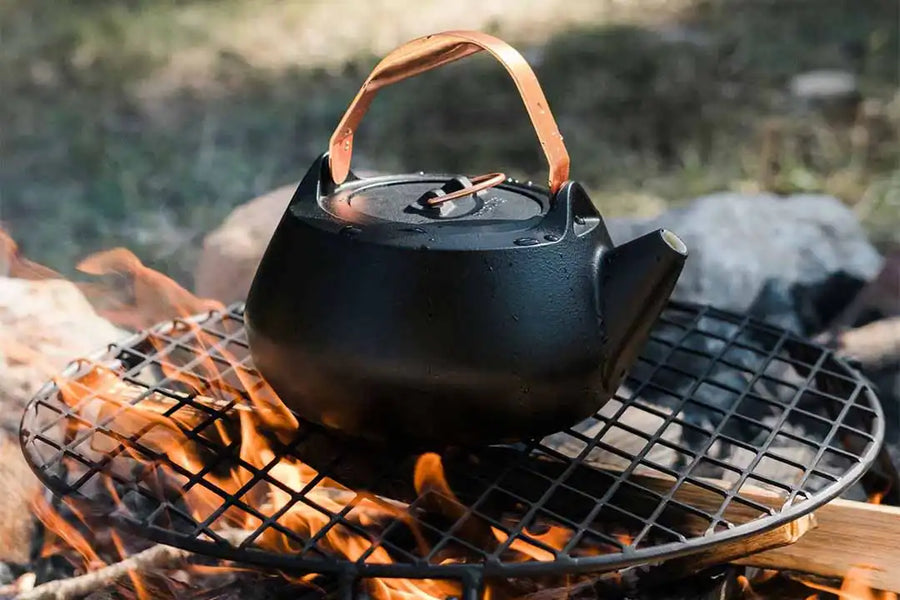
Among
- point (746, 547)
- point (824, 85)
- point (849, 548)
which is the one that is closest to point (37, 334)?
point (746, 547)

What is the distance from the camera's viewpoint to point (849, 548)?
1542 millimetres

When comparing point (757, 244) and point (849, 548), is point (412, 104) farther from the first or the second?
point (849, 548)

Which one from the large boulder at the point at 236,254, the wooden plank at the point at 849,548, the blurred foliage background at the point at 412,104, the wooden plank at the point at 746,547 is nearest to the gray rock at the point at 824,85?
the blurred foliage background at the point at 412,104

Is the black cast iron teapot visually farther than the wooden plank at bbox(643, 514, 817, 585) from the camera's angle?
No

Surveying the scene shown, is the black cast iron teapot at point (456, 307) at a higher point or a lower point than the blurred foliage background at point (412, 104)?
higher

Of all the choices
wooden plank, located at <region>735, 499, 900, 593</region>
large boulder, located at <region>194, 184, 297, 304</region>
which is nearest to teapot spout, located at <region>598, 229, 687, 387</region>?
wooden plank, located at <region>735, 499, 900, 593</region>

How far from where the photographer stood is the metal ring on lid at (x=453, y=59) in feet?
4.46

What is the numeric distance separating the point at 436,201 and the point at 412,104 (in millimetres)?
3839

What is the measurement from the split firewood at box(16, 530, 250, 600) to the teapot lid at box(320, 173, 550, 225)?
1.98ft

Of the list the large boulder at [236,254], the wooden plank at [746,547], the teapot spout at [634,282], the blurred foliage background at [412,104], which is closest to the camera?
the teapot spout at [634,282]

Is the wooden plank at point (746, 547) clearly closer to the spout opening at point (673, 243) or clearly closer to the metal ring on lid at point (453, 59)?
the spout opening at point (673, 243)

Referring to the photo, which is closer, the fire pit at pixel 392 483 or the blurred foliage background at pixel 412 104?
the fire pit at pixel 392 483

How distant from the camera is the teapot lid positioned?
1.40 meters

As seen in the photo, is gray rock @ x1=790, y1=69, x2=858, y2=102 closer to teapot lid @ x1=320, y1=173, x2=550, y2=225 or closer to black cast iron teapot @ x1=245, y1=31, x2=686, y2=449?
teapot lid @ x1=320, y1=173, x2=550, y2=225
